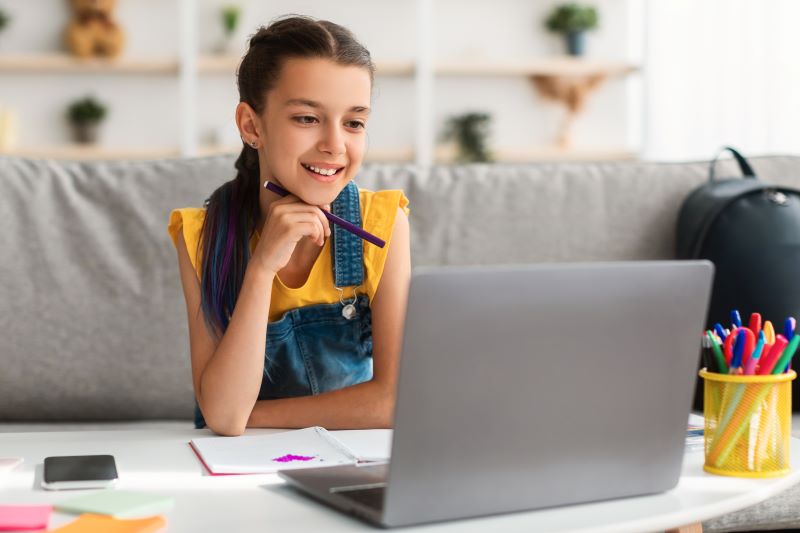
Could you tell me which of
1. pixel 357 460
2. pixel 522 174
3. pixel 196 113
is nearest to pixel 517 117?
pixel 196 113

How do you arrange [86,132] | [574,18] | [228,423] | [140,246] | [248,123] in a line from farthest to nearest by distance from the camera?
[574,18]
[86,132]
[140,246]
[248,123]
[228,423]

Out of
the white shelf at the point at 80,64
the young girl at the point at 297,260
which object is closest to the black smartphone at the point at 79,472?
the young girl at the point at 297,260

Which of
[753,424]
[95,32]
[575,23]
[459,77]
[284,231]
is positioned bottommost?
[753,424]

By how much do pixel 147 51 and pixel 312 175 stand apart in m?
3.85

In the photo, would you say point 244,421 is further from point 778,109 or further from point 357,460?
point 778,109

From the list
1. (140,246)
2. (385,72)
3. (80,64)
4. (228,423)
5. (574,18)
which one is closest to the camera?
(228,423)

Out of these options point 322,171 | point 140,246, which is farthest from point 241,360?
point 140,246

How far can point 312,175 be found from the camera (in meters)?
1.26

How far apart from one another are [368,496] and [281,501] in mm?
84

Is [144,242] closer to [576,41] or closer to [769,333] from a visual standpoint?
[769,333]

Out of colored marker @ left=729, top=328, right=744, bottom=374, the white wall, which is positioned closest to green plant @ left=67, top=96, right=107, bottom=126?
the white wall

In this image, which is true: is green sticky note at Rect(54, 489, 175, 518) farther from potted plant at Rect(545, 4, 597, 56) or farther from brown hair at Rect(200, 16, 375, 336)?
potted plant at Rect(545, 4, 597, 56)

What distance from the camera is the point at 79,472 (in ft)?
2.97

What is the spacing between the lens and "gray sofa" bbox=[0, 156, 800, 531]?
5.87ft
